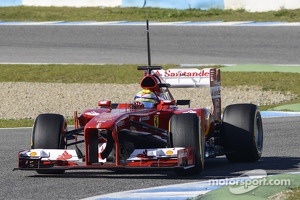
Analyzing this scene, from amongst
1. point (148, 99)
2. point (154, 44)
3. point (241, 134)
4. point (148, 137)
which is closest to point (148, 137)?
point (148, 137)

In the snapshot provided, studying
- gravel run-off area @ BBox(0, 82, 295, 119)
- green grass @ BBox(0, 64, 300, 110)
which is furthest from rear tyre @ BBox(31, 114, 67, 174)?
green grass @ BBox(0, 64, 300, 110)

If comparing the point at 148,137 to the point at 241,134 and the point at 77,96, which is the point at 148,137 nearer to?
the point at 241,134

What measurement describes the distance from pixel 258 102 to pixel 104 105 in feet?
23.4

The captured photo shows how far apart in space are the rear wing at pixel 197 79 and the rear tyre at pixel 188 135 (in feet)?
6.03

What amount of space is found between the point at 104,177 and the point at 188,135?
1.01m

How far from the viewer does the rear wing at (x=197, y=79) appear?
11.6 m

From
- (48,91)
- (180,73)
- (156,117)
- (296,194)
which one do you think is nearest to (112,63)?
(48,91)

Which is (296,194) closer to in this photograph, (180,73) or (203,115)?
(203,115)

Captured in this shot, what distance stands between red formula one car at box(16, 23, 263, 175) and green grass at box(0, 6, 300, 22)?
51.2ft

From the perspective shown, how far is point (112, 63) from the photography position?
73.3 feet

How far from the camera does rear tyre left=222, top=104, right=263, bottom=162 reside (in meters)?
10.8

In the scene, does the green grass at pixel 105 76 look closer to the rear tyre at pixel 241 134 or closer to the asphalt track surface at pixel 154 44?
the asphalt track surface at pixel 154 44

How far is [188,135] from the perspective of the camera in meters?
9.66

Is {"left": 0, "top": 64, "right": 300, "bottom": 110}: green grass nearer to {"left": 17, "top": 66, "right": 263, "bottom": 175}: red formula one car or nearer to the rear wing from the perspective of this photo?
the rear wing
